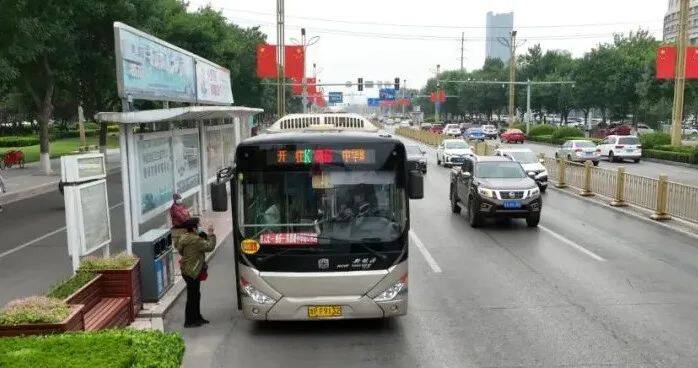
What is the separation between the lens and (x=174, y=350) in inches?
250

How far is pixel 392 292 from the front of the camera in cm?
860

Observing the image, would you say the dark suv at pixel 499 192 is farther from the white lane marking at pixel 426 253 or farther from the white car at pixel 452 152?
the white car at pixel 452 152

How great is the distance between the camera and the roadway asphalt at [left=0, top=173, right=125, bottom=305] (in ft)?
39.7

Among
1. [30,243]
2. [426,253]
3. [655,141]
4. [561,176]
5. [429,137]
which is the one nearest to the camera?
[426,253]

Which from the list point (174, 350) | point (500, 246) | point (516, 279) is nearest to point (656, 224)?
point (500, 246)

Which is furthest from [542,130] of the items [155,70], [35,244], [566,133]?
[35,244]

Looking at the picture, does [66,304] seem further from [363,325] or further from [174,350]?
[363,325]

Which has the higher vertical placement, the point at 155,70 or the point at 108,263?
the point at 155,70

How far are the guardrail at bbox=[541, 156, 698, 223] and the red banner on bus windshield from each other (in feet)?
42.2

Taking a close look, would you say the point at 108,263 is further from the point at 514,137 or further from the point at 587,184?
the point at 514,137

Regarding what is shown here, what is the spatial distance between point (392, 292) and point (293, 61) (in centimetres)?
3877

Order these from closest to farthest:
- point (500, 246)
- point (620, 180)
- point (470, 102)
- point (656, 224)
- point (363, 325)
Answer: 1. point (363, 325)
2. point (500, 246)
3. point (656, 224)
4. point (620, 180)
5. point (470, 102)

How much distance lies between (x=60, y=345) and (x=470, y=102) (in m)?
104

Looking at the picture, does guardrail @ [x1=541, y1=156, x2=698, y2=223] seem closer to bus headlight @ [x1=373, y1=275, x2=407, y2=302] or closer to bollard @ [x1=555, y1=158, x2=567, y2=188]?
bollard @ [x1=555, y1=158, x2=567, y2=188]
